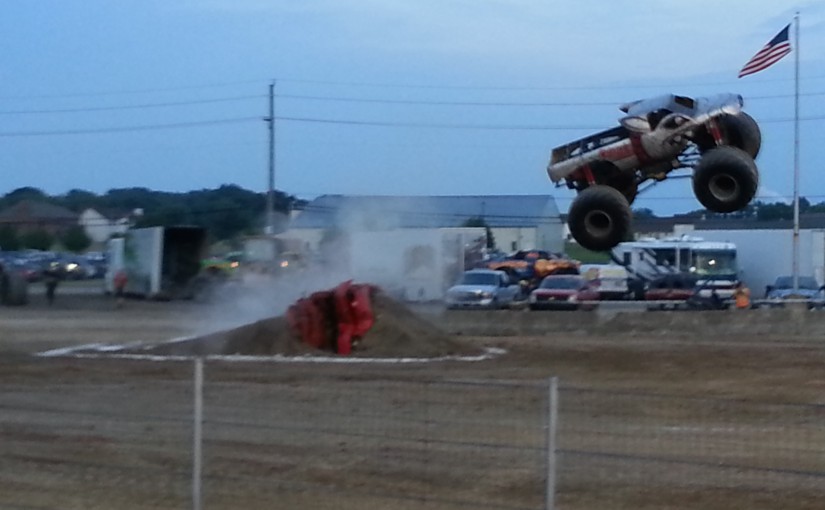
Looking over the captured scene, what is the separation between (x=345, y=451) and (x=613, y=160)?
21.0 ft

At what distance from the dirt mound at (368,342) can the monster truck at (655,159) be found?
10908 millimetres

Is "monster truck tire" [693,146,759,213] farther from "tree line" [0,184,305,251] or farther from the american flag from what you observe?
"tree line" [0,184,305,251]

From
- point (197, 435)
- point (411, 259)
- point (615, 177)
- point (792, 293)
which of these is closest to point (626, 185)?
point (615, 177)

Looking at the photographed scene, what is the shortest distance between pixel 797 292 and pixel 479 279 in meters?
11.2

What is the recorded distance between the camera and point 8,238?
3681 inches

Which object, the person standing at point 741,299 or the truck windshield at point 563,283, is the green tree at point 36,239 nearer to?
the truck windshield at point 563,283

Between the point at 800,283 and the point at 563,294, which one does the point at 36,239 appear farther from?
the point at 800,283

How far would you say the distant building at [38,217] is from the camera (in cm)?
9438

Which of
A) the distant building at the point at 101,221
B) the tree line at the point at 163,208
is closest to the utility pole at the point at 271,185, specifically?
the tree line at the point at 163,208

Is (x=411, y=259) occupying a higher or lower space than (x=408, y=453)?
→ higher

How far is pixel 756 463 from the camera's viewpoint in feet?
42.4

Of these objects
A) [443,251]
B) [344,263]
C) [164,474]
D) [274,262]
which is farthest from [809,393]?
[443,251]

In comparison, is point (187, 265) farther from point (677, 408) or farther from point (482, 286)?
point (677, 408)

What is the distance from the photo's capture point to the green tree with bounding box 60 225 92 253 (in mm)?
97062
